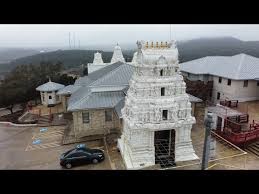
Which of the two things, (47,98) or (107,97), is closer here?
(107,97)

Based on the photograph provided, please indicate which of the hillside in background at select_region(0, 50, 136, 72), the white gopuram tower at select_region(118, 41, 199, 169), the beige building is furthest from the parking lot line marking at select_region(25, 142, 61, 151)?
the hillside in background at select_region(0, 50, 136, 72)

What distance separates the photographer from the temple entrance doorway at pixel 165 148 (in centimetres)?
1697

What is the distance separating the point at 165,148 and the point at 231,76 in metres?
13.0

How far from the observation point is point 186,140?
56.4 ft

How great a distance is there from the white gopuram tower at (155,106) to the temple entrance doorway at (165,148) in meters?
0.12

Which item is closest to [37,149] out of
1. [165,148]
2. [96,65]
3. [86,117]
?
[86,117]

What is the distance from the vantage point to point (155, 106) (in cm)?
1631

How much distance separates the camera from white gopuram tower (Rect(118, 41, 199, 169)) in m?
16.3

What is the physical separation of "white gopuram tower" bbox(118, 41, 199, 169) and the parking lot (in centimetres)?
213

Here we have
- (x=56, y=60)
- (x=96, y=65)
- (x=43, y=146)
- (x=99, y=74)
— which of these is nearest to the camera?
(x=43, y=146)

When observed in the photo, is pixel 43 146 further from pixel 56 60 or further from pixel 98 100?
pixel 56 60

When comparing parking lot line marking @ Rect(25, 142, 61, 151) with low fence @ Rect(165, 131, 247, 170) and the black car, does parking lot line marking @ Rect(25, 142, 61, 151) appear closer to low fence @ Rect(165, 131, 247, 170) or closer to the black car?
the black car

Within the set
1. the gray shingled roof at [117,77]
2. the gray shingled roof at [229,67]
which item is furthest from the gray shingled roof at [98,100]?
the gray shingled roof at [229,67]
